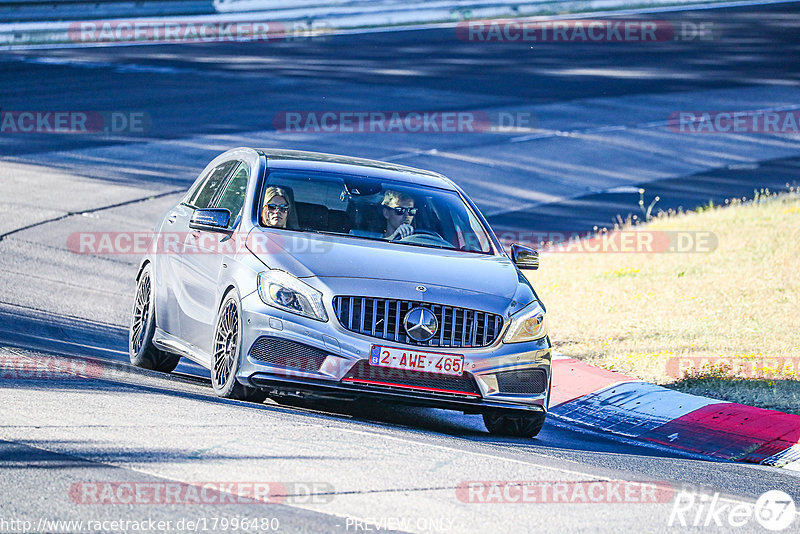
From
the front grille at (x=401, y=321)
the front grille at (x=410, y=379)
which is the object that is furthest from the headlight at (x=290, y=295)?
the front grille at (x=410, y=379)

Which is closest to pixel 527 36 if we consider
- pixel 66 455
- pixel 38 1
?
pixel 38 1

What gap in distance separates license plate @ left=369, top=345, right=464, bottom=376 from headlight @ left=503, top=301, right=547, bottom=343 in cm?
41

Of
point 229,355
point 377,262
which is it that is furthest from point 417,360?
point 229,355

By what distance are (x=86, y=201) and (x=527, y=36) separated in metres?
22.8

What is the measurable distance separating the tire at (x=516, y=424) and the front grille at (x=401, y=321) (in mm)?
634

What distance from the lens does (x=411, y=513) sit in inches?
236

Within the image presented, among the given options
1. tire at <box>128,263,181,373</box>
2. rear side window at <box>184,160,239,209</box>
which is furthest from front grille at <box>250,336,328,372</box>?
rear side window at <box>184,160,239,209</box>

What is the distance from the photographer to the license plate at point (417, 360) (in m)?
7.87

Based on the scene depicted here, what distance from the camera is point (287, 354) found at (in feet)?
25.8

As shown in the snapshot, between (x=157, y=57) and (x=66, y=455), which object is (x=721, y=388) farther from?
(x=157, y=57)

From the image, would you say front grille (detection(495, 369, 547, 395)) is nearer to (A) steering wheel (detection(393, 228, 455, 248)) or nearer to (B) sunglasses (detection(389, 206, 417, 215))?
(A) steering wheel (detection(393, 228, 455, 248))

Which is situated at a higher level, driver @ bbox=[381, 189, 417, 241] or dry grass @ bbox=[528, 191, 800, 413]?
driver @ bbox=[381, 189, 417, 241]

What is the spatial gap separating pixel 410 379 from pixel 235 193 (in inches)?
94.1

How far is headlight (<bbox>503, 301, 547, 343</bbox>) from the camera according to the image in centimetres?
826
